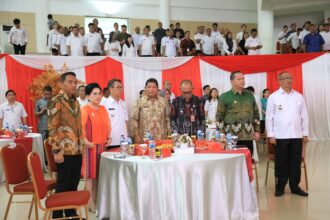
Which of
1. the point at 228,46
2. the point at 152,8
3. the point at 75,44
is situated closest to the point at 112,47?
the point at 75,44

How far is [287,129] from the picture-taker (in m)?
4.48

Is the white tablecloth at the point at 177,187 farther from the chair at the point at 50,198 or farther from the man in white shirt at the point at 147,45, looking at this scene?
the man in white shirt at the point at 147,45

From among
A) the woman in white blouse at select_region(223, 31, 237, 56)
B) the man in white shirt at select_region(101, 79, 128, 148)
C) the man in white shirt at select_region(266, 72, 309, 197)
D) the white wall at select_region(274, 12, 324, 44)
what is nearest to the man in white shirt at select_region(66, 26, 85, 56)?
the woman in white blouse at select_region(223, 31, 237, 56)

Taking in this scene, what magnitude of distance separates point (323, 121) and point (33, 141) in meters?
7.82

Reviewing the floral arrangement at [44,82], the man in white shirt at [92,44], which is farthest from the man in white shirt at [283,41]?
the floral arrangement at [44,82]

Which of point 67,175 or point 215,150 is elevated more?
point 215,150

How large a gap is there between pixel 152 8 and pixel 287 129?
38.6ft

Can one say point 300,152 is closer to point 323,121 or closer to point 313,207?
point 313,207

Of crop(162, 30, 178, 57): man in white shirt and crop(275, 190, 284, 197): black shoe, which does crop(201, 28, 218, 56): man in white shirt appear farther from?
crop(275, 190, 284, 197): black shoe

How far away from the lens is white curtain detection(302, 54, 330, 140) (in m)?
10.2

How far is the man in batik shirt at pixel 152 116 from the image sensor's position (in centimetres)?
409

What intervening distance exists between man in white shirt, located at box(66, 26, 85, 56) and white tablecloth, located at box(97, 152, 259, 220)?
749cm

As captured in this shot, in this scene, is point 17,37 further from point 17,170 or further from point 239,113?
point 239,113

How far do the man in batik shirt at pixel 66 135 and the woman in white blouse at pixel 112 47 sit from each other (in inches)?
288
